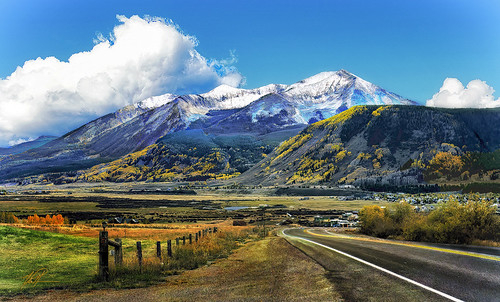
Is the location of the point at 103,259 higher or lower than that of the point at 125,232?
higher

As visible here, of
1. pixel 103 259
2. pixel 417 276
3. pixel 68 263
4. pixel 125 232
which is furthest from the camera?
pixel 125 232

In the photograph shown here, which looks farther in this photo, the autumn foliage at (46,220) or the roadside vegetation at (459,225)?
the autumn foliage at (46,220)

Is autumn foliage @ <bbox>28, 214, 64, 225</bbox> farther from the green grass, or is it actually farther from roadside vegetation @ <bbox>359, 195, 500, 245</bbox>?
roadside vegetation @ <bbox>359, 195, 500, 245</bbox>

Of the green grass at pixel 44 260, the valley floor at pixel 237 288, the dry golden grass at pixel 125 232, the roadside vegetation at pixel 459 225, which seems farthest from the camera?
the dry golden grass at pixel 125 232

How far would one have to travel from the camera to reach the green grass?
12.9m

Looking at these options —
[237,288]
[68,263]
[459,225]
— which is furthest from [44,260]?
[459,225]

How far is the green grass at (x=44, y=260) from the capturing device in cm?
1285

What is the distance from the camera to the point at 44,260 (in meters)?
18.0

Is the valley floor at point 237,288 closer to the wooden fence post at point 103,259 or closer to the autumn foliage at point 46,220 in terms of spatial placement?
the wooden fence post at point 103,259

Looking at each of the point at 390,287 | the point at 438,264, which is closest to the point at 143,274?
the point at 390,287

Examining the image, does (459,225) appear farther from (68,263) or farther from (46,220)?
(46,220)

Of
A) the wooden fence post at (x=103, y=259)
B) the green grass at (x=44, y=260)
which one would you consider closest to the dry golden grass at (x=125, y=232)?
the green grass at (x=44, y=260)

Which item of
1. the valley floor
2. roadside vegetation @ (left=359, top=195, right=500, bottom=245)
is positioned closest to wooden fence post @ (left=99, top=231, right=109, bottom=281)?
the valley floor

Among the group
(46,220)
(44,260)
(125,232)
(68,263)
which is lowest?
(46,220)
